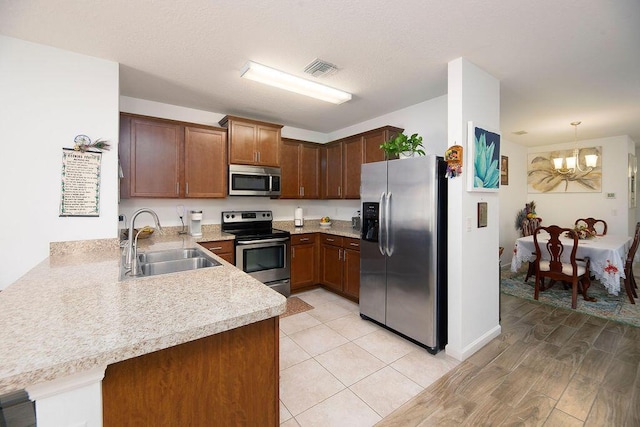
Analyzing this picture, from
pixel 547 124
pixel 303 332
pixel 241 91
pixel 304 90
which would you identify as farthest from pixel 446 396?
pixel 547 124

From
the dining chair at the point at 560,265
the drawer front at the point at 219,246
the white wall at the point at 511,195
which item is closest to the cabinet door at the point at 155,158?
the drawer front at the point at 219,246

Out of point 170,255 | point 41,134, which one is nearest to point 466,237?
point 170,255

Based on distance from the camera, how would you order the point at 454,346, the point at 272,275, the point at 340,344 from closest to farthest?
the point at 454,346 → the point at 340,344 → the point at 272,275

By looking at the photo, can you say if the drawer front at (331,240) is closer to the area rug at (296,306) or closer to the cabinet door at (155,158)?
the area rug at (296,306)

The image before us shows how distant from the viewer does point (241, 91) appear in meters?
2.99

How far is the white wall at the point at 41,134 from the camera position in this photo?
6.51 feet

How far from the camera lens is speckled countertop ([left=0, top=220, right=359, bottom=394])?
78cm

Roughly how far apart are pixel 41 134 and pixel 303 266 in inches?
117

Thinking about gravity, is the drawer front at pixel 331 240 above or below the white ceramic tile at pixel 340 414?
above

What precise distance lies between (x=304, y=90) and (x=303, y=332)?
2.50m

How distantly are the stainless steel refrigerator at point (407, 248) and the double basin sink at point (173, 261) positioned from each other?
168 cm

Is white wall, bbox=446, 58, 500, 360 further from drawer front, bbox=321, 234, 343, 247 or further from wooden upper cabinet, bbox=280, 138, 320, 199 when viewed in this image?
wooden upper cabinet, bbox=280, 138, 320, 199

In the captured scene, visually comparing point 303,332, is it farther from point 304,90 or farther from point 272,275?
point 304,90

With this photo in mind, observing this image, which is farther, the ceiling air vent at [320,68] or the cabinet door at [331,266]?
the cabinet door at [331,266]
